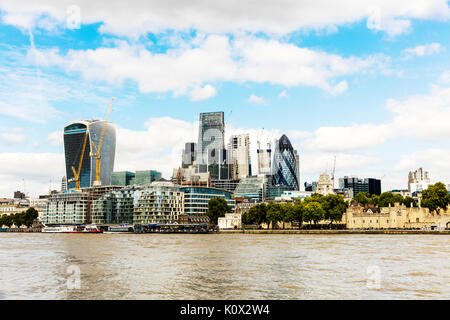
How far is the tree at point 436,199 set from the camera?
5615 inches

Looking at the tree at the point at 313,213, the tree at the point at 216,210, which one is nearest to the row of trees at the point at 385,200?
the tree at the point at 313,213

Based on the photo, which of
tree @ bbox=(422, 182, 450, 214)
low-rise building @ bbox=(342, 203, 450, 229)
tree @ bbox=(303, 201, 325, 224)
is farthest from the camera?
tree @ bbox=(422, 182, 450, 214)

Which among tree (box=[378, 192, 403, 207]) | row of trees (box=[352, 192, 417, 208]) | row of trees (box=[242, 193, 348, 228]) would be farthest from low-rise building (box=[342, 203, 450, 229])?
tree (box=[378, 192, 403, 207])

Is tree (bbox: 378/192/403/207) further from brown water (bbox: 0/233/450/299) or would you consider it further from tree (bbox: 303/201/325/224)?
brown water (bbox: 0/233/450/299)

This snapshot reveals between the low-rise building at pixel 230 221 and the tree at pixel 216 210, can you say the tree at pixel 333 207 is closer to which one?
the low-rise building at pixel 230 221

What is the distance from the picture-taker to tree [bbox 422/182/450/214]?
468 ft

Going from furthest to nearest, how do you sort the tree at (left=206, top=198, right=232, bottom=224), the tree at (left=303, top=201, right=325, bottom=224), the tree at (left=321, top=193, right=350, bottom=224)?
the tree at (left=206, top=198, right=232, bottom=224) < the tree at (left=321, top=193, right=350, bottom=224) < the tree at (left=303, top=201, right=325, bottom=224)

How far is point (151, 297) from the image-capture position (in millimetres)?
28922

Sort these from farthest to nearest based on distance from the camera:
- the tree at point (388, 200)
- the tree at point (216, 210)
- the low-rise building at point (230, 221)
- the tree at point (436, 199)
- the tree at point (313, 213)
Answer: the tree at point (216, 210) < the low-rise building at point (230, 221) < the tree at point (388, 200) < the tree at point (436, 199) < the tree at point (313, 213)

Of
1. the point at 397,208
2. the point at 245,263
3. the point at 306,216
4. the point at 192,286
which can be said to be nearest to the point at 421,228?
the point at 397,208

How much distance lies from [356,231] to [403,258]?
85.2m

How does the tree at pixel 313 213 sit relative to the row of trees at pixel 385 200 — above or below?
below

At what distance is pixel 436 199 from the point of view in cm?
14288
